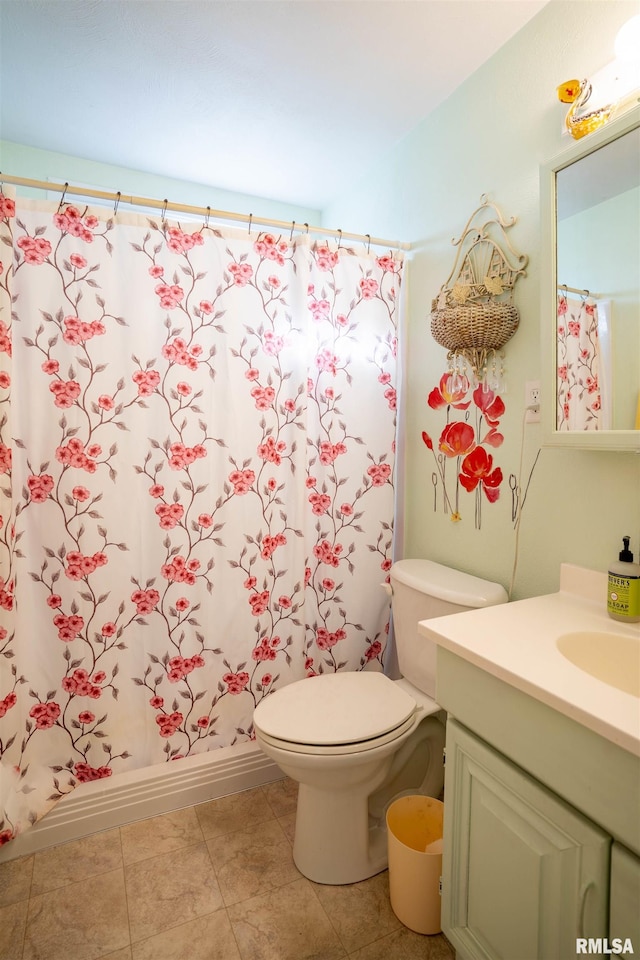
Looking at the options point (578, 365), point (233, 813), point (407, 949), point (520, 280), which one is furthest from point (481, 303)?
point (233, 813)

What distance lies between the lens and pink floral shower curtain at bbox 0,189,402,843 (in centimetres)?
147

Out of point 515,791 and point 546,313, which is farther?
point 546,313

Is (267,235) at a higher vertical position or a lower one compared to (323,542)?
higher

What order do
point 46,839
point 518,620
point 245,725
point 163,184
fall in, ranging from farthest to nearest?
point 163,184 < point 245,725 < point 46,839 < point 518,620

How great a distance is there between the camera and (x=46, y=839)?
1.51 meters

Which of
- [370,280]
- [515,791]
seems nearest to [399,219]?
[370,280]

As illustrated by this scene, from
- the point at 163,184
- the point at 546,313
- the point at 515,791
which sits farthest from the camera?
the point at 163,184

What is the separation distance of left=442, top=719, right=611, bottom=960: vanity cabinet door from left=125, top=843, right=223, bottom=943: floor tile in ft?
2.20

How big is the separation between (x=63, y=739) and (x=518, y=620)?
4.78 ft

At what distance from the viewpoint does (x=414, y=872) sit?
1.23 metres

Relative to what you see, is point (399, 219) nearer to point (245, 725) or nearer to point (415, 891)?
point (245, 725)

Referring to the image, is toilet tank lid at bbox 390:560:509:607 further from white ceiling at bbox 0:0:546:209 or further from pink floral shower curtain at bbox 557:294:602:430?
white ceiling at bbox 0:0:546:209

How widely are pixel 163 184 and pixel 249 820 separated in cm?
264

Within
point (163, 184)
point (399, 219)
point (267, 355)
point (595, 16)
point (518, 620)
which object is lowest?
point (518, 620)
